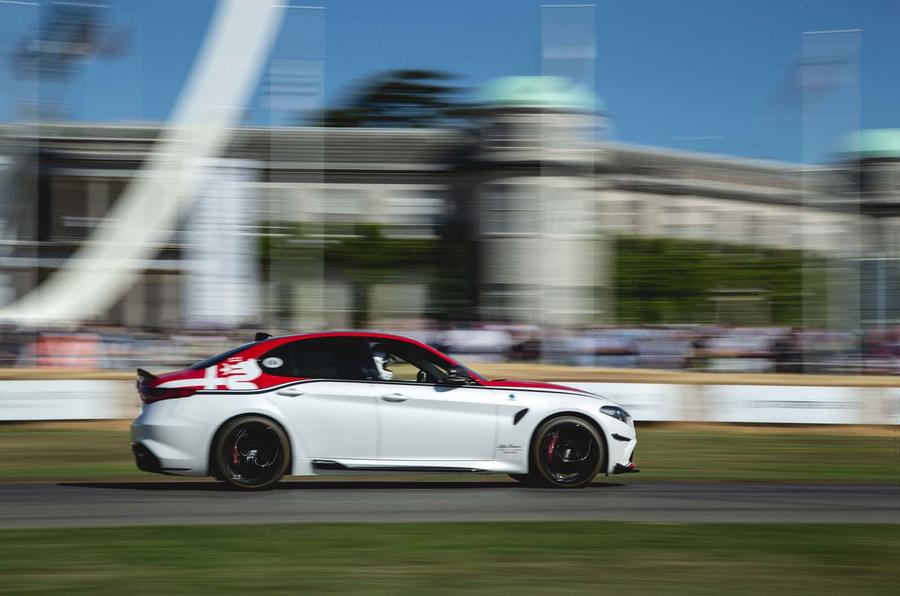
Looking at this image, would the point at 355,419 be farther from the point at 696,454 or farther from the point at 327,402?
the point at 696,454

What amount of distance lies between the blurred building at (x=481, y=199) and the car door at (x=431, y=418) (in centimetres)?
2566

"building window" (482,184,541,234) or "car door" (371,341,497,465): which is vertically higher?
"building window" (482,184,541,234)

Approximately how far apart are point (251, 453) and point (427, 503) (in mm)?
1547

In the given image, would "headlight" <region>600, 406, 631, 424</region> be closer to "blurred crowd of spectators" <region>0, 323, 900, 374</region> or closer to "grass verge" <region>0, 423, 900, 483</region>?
"grass verge" <region>0, 423, 900, 483</region>

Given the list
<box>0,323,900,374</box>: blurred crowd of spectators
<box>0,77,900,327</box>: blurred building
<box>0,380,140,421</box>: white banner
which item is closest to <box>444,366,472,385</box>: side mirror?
<box>0,380,140,421</box>: white banner

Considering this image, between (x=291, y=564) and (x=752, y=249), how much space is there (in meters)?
41.1

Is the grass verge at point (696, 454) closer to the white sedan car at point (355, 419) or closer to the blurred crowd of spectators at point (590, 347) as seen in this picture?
the white sedan car at point (355, 419)

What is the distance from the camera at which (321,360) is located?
9836 mm

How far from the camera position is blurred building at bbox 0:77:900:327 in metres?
39.2

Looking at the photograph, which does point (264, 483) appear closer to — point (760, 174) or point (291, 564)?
point (291, 564)

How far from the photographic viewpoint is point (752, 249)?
4547 cm

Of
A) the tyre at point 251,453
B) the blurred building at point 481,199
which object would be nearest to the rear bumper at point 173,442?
the tyre at point 251,453

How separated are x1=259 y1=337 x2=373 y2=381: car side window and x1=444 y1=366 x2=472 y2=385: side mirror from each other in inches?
25.6

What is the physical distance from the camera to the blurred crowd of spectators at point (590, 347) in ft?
86.5
